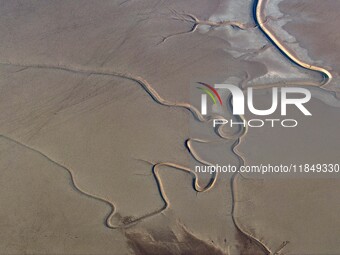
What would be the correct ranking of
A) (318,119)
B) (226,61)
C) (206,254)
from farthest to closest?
(226,61) < (318,119) < (206,254)

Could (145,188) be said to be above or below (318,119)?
below

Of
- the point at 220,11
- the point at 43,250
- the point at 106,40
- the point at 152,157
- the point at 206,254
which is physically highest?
the point at 220,11

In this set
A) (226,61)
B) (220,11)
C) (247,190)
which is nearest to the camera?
(247,190)

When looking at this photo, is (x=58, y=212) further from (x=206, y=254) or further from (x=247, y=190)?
(x=247, y=190)

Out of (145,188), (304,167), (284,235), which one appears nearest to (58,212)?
(145,188)

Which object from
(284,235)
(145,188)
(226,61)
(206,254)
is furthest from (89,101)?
(284,235)

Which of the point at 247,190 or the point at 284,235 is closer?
the point at 284,235
